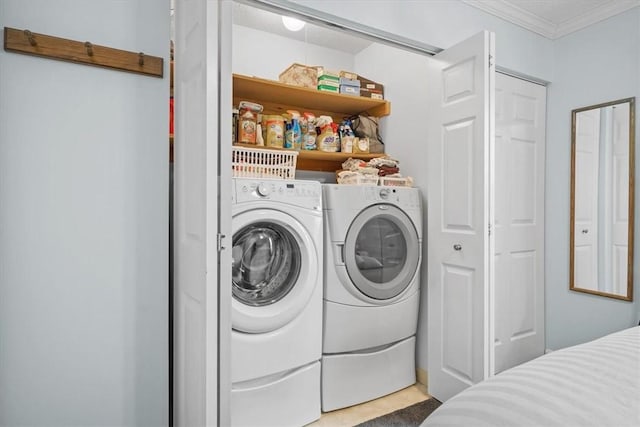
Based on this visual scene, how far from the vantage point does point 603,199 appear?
7.93 ft

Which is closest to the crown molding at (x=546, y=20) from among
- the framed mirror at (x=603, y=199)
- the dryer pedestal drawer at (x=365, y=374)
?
the framed mirror at (x=603, y=199)

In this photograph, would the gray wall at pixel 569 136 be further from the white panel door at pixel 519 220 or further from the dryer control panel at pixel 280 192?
the dryer control panel at pixel 280 192

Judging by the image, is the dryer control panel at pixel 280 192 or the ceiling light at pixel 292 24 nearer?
the dryer control panel at pixel 280 192

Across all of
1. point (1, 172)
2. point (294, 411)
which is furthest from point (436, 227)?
point (1, 172)

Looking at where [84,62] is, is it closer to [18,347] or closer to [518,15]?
[18,347]

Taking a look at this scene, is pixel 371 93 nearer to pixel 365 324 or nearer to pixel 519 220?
pixel 519 220

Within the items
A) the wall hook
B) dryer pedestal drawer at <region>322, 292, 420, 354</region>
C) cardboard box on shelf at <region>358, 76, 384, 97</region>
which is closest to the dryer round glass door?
dryer pedestal drawer at <region>322, 292, 420, 354</region>

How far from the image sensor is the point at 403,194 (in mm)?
2283

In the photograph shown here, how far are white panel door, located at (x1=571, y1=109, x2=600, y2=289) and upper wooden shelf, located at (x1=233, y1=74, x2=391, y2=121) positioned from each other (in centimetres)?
135

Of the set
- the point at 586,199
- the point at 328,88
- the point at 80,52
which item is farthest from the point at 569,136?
the point at 80,52

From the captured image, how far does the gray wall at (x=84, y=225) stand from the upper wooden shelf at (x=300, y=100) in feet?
2.63

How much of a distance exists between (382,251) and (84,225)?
1.56 m

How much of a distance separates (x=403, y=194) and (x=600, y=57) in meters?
1.66

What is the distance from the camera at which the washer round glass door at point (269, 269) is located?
175 cm
